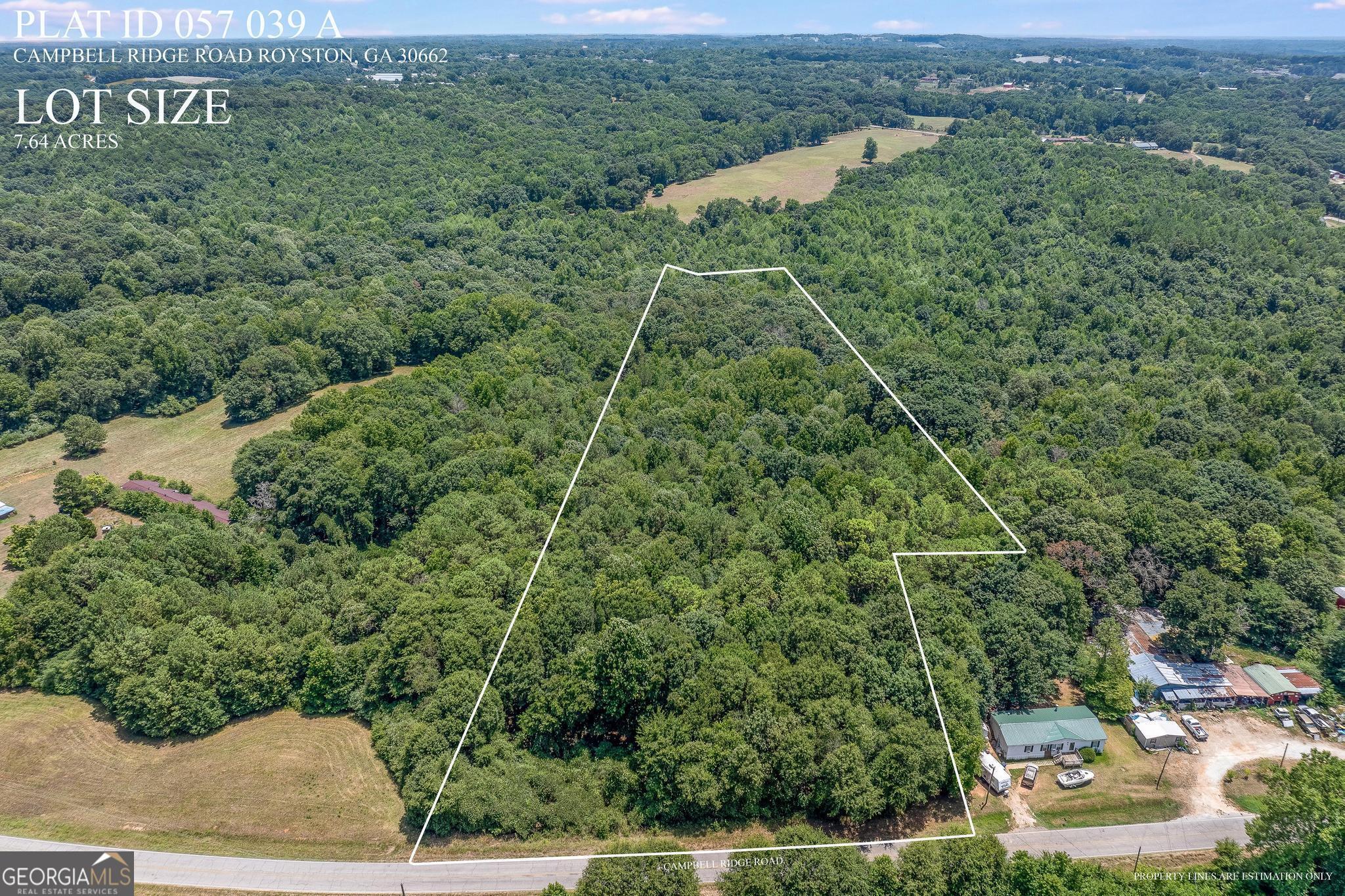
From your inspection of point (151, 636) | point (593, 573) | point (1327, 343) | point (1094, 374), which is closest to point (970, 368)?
point (1094, 374)

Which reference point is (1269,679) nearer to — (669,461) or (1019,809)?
(1019,809)

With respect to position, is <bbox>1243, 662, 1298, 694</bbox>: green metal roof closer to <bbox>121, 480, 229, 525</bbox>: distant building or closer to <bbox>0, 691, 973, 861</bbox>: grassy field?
<bbox>0, 691, 973, 861</bbox>: grassy field

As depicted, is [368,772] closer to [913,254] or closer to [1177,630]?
[1177,630]

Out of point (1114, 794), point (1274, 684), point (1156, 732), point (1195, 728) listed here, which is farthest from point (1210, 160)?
point (1114, 794)

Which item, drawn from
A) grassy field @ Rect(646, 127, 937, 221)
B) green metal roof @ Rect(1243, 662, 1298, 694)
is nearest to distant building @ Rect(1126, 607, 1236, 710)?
green metal roof @ Rect(1243, 662, 1298, 694)

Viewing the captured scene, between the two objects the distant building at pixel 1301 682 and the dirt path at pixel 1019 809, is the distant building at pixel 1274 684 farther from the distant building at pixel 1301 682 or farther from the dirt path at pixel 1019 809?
the dirt path at pixel 1019 809
